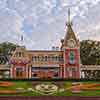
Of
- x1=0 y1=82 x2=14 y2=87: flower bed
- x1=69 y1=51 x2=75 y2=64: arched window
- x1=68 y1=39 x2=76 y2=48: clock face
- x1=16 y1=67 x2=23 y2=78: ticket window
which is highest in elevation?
x1=68 y1=39 x2=76 y2=48: clock face

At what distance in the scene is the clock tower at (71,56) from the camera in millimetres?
49109

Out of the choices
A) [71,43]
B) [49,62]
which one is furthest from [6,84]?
[71,43]

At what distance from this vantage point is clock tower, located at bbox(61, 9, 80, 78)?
49109 millimetres

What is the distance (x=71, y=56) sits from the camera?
1953 inches

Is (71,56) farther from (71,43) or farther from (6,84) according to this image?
(6,84)

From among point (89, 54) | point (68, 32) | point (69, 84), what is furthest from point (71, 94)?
point (89, 54)

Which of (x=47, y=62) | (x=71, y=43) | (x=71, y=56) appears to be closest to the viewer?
(x=47, y=62)

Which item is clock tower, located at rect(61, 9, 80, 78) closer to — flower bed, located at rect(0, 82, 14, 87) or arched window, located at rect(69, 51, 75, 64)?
arched window, located at rect(69, 51, 75, 64)

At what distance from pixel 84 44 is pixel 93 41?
197 centimetres

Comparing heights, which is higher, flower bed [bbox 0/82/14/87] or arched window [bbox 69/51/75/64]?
arched window [bbox 69/51/75/64]

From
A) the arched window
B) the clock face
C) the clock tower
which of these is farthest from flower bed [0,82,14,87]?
the clock face

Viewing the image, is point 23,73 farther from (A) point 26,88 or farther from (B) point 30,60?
(A) point 26,88

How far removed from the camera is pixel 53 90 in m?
37.8

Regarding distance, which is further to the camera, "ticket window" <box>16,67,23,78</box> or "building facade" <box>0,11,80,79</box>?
"building facade" <box>0,11,80,79</box>
